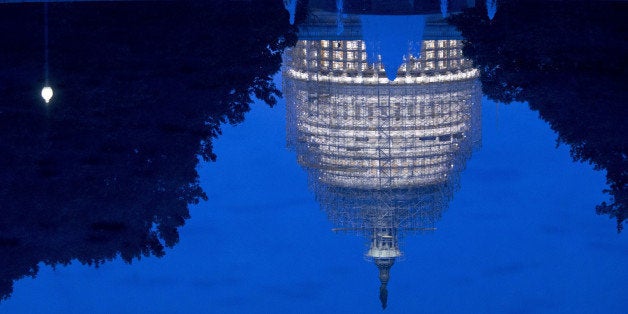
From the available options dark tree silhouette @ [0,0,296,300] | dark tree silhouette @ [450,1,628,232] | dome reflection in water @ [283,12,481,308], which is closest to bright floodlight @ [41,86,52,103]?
dark tree silhouette @ [0,0,296,300]

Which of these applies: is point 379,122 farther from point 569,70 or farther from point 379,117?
point 569,70

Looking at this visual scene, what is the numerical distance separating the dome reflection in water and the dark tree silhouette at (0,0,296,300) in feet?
17.1

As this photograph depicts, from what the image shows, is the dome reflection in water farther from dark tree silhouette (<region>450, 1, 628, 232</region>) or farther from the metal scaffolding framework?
dark tree silhouette (<region>450, 1, 628, 232</region>)

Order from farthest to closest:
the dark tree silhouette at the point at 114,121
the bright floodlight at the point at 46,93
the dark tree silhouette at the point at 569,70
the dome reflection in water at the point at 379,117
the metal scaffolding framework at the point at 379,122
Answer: the metal scaffolding framework at the point at 379,122 → the dome reflection in water at the point at 379,117 → the bright floodlight at the point at 46,93 → the dark tree silhouette at the point at 569,70 → the dark tree silhouette at the point at 114,121

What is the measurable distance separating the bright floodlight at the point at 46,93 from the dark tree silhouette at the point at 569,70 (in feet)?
19.7

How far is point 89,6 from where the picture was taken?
3156 centimetres

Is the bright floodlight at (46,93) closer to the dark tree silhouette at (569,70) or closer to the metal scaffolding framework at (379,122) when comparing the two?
the dark tree silhouette at (569,70)

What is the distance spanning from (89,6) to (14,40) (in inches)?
283

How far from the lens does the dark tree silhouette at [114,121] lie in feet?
44.3

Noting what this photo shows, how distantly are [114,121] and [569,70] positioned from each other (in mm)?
6820

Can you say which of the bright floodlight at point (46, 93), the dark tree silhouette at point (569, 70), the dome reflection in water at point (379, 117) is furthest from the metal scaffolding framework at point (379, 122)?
the bright floodlight at point (46, 93)

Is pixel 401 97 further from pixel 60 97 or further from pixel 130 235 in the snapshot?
pixel 130 235

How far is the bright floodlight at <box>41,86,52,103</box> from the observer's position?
1855 cm

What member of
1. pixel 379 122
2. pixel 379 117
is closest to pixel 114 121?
pixel 379 117
